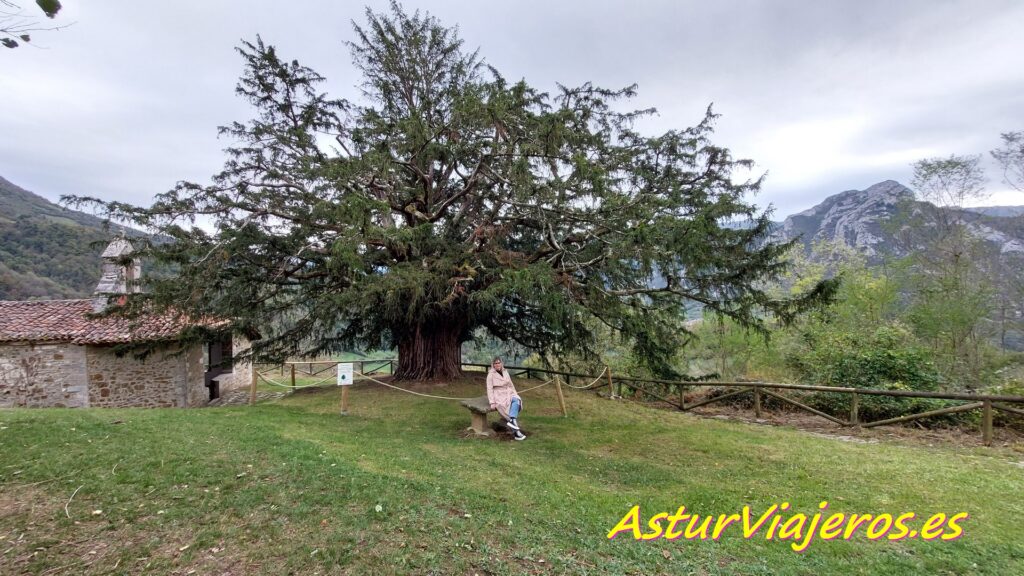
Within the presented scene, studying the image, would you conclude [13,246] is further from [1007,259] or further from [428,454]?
[1007,259]

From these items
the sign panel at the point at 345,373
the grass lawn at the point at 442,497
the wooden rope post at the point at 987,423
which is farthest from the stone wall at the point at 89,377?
the wooden rope post at the point at 987,423

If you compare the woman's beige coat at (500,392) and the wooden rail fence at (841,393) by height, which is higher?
the woman's beige coat at (500,392)

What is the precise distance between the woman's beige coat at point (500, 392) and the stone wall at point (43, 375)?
43.5ft

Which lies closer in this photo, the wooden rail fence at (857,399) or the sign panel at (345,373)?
the wooden rail fence at (857,399)

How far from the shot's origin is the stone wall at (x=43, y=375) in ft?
38.9

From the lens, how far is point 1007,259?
16.9 metres

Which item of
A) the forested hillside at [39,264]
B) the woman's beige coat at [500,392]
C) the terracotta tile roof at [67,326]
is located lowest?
the woman's beige coat at [500,392]

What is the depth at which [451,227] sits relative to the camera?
36.8 feet

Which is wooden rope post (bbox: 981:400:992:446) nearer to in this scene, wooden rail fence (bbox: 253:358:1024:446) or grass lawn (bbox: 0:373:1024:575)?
wooden rail fence (bbox: 253:358:1024:446)

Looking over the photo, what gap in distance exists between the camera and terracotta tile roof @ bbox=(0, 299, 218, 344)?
11.9 m

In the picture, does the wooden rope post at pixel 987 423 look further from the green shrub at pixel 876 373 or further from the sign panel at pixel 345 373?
the sign panel at pixel 345 373

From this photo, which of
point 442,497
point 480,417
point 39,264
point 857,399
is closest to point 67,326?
point 480,417

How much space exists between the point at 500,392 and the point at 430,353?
535 centimetres

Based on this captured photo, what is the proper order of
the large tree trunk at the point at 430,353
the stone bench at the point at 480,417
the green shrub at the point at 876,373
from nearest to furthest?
the stone bench at the point at 480,417, the green shrub at the point at 876,373, the large tree trunk at the point at 430,353
